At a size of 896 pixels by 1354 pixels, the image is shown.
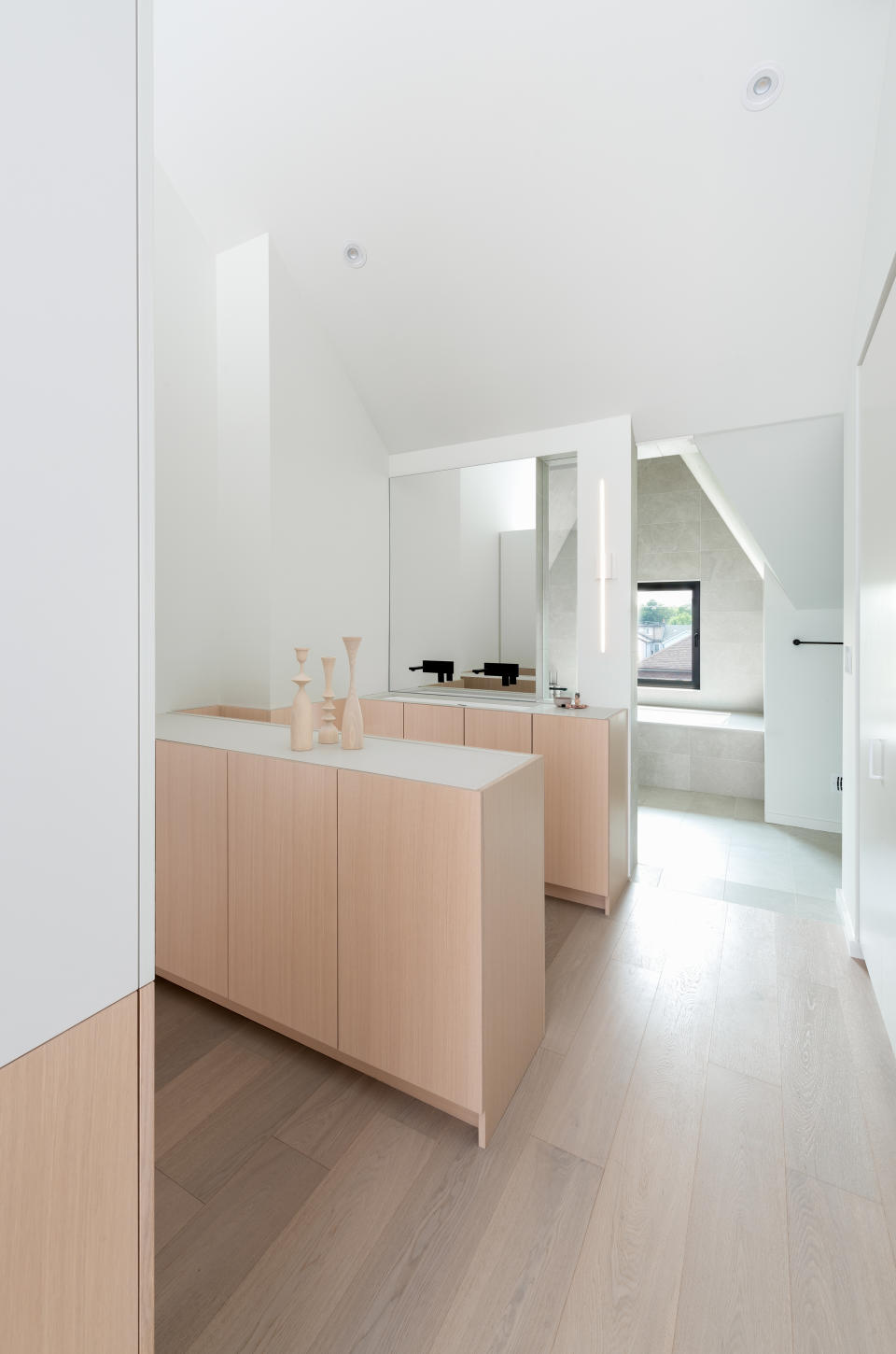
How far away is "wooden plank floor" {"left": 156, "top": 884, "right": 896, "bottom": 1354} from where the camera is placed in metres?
1.11

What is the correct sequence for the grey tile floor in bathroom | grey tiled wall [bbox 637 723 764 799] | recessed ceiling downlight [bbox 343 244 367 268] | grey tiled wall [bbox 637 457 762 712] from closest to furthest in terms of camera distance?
1. recessed ceiling downlight [bbox 343 244 367 268]
2. the grey tile floor in bathroom
3. grey tiled wall [bbox 637 723 764 799]
4. grey tiled wall [bbox 637 457 762 712]

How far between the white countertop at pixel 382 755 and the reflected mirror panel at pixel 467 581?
1.45 m

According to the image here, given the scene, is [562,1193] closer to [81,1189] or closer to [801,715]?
[81,1189]

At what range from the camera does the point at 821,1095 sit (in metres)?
1.66

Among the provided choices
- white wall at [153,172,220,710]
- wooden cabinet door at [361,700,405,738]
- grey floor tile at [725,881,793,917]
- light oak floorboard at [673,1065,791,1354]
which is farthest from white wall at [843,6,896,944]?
Result: white wall at [153,172,220,710]

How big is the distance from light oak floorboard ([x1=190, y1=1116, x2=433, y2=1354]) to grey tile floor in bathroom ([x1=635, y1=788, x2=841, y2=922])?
1.99m

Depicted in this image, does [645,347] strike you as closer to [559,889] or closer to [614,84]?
[614,84]

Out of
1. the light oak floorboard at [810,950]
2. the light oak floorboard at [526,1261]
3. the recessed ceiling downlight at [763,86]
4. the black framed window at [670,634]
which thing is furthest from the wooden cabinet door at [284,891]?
the black framed window at [670,634]

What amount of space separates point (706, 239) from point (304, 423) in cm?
185

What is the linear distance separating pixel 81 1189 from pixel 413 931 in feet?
3.15

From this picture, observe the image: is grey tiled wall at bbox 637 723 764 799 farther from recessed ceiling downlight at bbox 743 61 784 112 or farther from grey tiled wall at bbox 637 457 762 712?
recessed ceiling downlight at bbox 743 61 784 112

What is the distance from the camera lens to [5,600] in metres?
0.56

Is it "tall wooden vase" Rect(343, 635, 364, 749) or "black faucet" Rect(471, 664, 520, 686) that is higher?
"black faucet" Rect(471, 664, 520, 686)

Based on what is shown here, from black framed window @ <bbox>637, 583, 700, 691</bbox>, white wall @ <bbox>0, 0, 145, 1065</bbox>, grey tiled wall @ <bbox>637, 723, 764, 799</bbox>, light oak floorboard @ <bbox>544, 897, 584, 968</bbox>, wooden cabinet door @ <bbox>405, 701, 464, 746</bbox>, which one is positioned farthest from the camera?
black framed window @ <bbox>637, 583, 700, 691</bbox>
